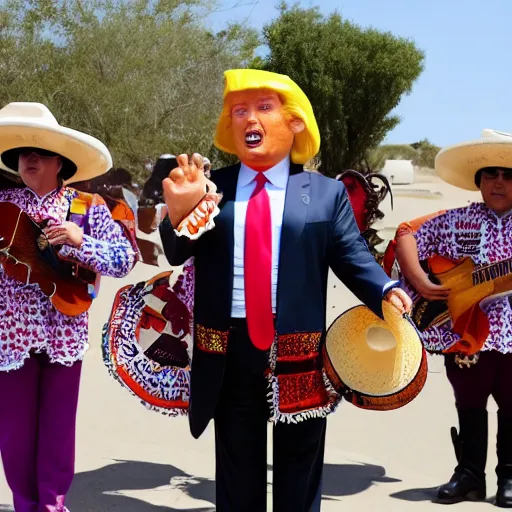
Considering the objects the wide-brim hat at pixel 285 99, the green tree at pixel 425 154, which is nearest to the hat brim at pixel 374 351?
the wide-brim hat at pixel 285 99

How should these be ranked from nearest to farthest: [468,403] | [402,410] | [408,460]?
[468,403] → [408,460] → [402,410]

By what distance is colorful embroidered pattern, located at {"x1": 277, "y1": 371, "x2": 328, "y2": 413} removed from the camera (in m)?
3.26

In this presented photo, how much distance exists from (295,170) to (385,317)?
66cm

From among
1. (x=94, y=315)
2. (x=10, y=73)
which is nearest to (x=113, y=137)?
(x=10, y=73)

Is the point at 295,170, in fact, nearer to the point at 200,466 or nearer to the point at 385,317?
the point at 385,317

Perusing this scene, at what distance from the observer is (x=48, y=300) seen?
364cm

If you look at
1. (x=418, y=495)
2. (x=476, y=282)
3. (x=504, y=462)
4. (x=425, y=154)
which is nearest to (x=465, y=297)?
(x=476, y=282)

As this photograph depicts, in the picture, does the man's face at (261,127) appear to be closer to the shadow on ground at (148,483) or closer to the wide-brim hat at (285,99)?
the wide-brim hat at (285,99)

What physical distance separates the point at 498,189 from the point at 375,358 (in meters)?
1.36

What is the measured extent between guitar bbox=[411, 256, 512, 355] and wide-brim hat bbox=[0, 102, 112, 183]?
1.73 meters

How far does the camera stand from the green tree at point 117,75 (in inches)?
896

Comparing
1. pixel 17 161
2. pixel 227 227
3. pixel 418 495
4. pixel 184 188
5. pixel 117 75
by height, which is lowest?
pixel 418 495

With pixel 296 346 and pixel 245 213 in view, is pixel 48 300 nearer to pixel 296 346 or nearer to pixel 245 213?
pixel 245 213

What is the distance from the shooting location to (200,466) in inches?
193
